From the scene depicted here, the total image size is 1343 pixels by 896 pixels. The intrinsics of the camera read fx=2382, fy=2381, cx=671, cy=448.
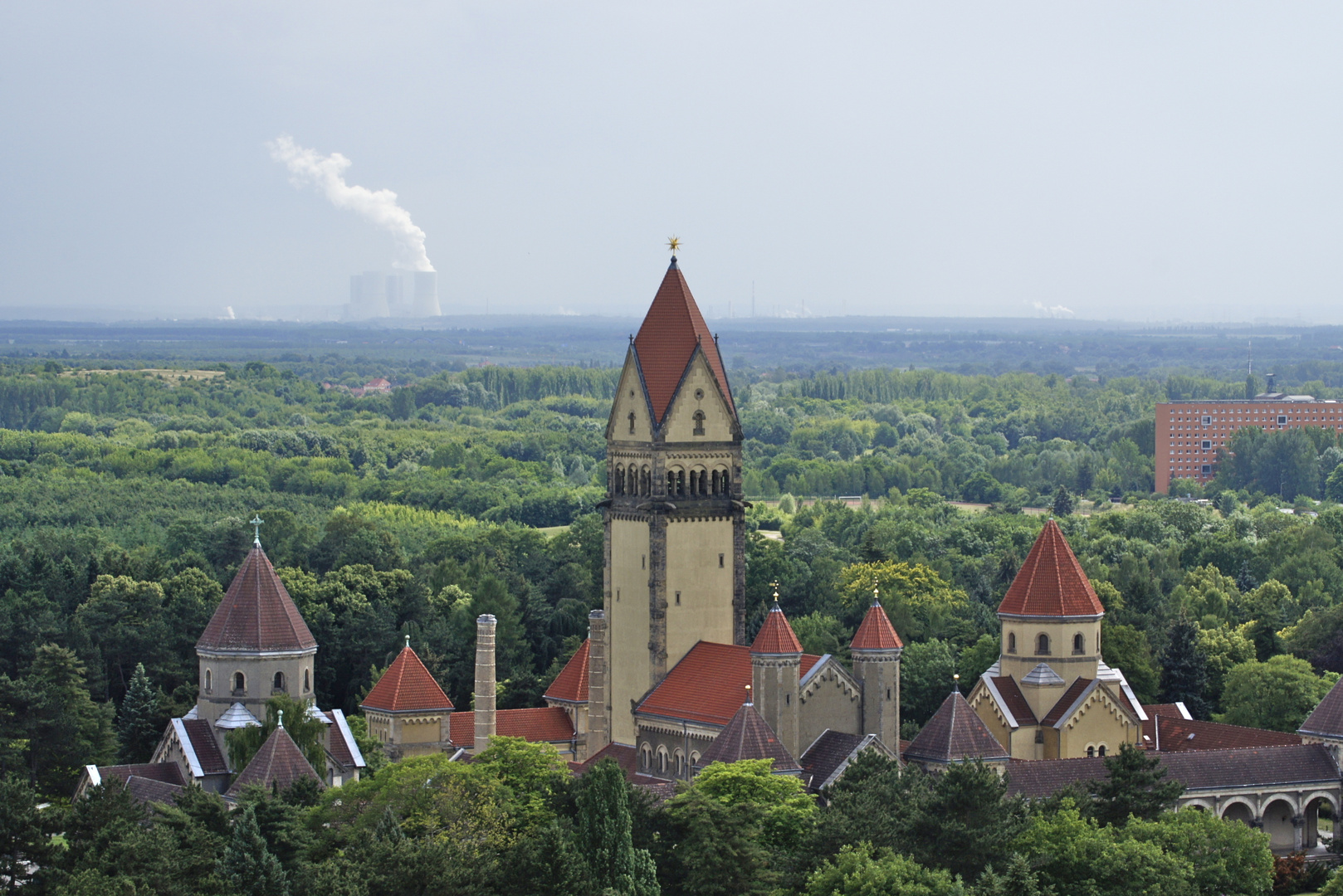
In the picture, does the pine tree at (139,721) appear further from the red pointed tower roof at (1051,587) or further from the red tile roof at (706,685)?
the red pointed tower roof at (1051,587)

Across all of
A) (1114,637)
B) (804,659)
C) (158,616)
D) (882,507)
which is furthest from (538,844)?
(882,507)

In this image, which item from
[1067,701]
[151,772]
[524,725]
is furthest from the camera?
[524,725]

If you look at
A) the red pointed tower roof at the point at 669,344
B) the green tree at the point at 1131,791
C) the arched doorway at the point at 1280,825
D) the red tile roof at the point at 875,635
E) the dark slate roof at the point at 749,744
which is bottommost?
the arched doorway at the point at 1280,825

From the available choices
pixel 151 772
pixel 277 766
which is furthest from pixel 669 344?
pixel 151 772

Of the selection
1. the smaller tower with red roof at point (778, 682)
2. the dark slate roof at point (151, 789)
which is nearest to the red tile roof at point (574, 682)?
the smaller tower with red roof at point (778, 682)

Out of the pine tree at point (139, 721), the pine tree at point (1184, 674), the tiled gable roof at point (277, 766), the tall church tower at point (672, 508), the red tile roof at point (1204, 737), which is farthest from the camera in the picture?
the pine tree at point (1184, 674)

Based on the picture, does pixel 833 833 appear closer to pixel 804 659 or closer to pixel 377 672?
pixel 804 659

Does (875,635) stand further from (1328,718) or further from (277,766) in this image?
(277,766)
